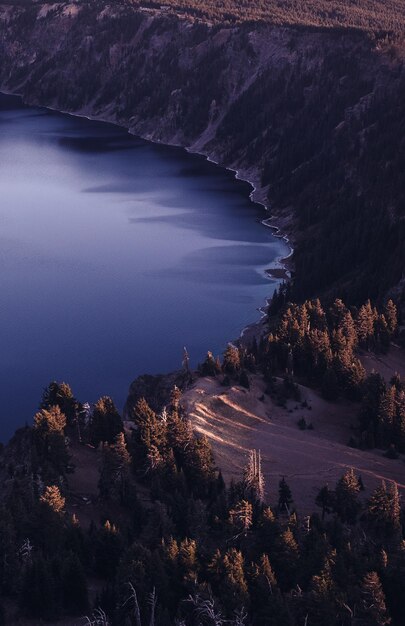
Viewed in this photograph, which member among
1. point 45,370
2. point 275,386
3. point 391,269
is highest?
point 391,269

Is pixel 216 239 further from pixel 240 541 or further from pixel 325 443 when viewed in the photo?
pixel 240 541

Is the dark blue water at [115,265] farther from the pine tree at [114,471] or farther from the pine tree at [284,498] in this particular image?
the pine tree at [284,498]

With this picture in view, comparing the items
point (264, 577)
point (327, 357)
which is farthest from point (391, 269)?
point (264, 577)

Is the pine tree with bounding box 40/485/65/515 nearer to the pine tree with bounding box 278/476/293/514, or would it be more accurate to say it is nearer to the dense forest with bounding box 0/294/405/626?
the dense forest with bounding box 0/294/405/626

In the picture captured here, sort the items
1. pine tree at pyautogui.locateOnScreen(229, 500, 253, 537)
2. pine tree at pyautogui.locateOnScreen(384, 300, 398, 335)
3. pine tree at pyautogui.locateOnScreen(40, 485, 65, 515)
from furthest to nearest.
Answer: pine tree at pyautogui.locateOnScreen(384, 300, 398, 335), pine tree at pyautogui.locateOnScreen(229, 500, 253, 537), pine tree at pyautogui.locateOnScreen(40, 485, 65, 515)

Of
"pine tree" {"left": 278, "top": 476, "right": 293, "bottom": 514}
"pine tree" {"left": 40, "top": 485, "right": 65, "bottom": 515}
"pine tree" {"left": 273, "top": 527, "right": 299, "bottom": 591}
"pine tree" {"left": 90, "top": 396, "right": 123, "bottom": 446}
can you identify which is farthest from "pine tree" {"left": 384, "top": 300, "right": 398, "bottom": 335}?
"pine tree" {"left": 40, "top": 485, "right": 65, "bottom": 515}

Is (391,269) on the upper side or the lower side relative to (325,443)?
upper
